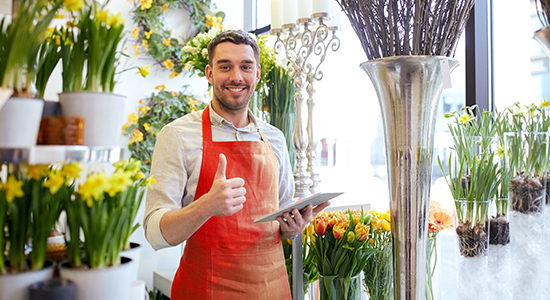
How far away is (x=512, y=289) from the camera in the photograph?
99 cm

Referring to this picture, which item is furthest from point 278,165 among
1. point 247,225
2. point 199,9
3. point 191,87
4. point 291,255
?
point 199,9

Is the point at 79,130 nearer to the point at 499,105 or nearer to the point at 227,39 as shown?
the point at 227,39

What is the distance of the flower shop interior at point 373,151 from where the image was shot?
0.56 metres

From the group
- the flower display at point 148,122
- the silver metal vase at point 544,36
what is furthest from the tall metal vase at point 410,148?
the flower display at point 148,122

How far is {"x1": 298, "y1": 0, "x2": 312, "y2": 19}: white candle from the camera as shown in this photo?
6.47 feet

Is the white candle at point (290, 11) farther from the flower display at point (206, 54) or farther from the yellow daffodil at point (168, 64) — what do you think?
the yellow daffodil at point (168, 64)

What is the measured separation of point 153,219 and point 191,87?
6.80 ft

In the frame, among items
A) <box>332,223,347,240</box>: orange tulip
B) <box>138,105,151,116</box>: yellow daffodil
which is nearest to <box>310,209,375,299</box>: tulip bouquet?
<box>332,223,347,240</box>: orange tulip

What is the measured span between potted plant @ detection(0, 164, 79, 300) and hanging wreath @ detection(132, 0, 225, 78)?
264cm

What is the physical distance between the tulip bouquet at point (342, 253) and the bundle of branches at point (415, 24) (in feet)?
3.01

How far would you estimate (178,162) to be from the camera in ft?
4.96

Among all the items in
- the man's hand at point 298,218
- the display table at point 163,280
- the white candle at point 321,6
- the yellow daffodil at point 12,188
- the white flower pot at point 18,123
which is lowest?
the display table at point 163,280

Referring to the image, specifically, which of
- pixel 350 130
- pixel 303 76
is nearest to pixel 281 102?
pixel 303 76

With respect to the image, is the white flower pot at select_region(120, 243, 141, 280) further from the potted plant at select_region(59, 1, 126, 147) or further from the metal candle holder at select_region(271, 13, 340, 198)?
the metal candle holder at select_region(271, 13, 340, 198)
